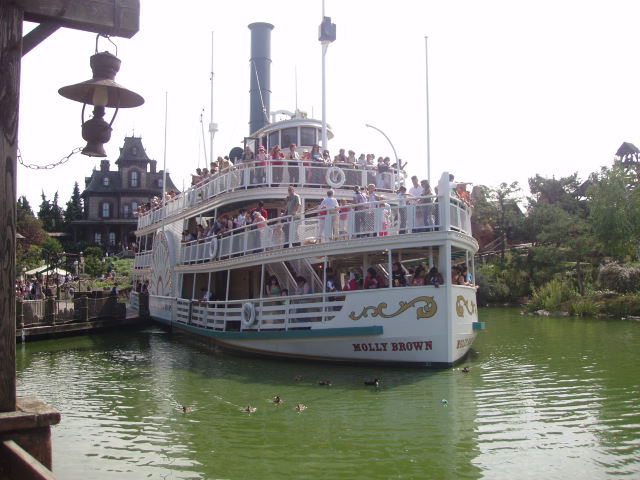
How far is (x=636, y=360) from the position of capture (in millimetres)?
15445

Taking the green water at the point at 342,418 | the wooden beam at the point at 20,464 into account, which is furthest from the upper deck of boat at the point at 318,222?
the wooden beam at the point at 20,464

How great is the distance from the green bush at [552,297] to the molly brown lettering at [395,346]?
881 inches

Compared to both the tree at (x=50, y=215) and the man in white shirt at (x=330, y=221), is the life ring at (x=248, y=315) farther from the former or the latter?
the tree at (x=50, y=215)


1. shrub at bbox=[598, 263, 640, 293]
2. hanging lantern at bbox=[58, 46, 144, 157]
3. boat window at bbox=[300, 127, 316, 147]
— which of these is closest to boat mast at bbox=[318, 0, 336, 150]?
boat window at bbox=[300, 127, 316, 147]

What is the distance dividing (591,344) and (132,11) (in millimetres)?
18331

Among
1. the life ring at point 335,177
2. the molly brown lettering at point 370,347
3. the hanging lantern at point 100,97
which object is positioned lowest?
the molly brown lettering at point 370,347

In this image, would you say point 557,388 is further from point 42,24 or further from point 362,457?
point 42,24

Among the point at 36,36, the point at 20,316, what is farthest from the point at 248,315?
the point at 36,36

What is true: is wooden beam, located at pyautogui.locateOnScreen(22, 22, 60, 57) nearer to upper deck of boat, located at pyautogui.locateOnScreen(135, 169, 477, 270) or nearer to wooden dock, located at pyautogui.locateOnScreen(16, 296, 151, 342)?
upper deck of boat, located at pyautogui.locateOnScreen(135, 169, 477, 270)

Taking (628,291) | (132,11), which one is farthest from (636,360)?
(628,291)

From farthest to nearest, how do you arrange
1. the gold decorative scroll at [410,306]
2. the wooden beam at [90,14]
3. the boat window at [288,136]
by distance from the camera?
1. the boat window at [288,136]
2. the gold decorative scroll at [410,306]
3. the wooden beam at [90,14]

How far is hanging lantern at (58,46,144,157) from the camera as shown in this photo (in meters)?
5.18

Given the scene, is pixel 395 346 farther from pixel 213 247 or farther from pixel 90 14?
pixel 90 14

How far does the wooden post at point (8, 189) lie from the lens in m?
4.08
